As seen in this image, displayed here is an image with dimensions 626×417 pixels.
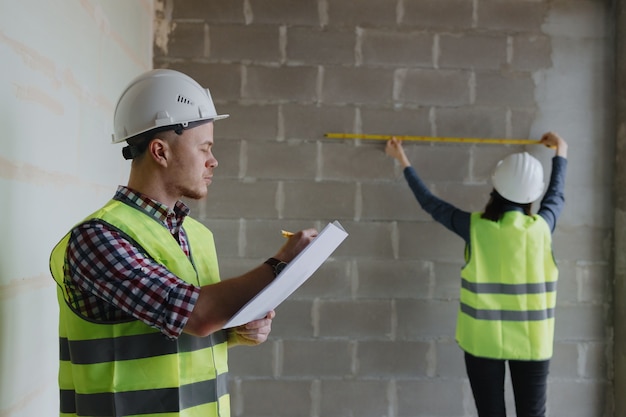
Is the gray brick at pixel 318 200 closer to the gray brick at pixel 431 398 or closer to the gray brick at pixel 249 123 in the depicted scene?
the gray brick at pixel 249 123

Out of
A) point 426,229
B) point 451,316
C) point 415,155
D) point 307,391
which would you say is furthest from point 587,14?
point 307,391

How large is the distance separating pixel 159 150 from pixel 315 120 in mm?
1678

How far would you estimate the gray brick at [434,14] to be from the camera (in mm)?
2938

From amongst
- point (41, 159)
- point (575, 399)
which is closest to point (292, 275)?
point (41, 159)

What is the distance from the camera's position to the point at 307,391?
2.90 meters

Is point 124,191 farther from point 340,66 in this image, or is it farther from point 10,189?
point 340,66

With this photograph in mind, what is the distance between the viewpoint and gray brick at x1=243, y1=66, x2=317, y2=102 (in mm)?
2887

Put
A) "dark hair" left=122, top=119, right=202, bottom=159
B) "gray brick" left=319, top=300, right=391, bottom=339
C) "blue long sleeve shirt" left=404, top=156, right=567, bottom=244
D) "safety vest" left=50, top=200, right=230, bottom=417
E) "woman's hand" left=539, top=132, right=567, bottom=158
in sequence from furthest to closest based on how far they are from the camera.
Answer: "gray brick" left=319, top=300, right=391, bottom=339, "woman's hand" left=539, top=132, right=567, bottom=158, "blue long sleeve shirt" left=404, top=156, right=567, bottom=244, "dark hair" left=122, top=119, right=202, bottom=159, "safety vest" left=50, top=200, right=230, bottom=417

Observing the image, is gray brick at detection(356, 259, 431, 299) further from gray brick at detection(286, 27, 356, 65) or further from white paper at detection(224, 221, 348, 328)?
white paper at detection(224, 221, 348, 328)

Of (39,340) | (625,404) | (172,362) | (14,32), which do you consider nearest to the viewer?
(172,362)

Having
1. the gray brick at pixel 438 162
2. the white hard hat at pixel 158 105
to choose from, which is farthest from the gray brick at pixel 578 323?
the white hard hat at pixel 158 105

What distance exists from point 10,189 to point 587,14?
2.82 meters

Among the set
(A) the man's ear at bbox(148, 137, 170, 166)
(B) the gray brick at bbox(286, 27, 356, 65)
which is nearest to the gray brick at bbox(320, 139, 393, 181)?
(B) the gray brick at bbox(286, 27, 356, 65)

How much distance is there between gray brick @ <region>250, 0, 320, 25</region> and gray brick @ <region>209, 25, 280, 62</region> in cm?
5
